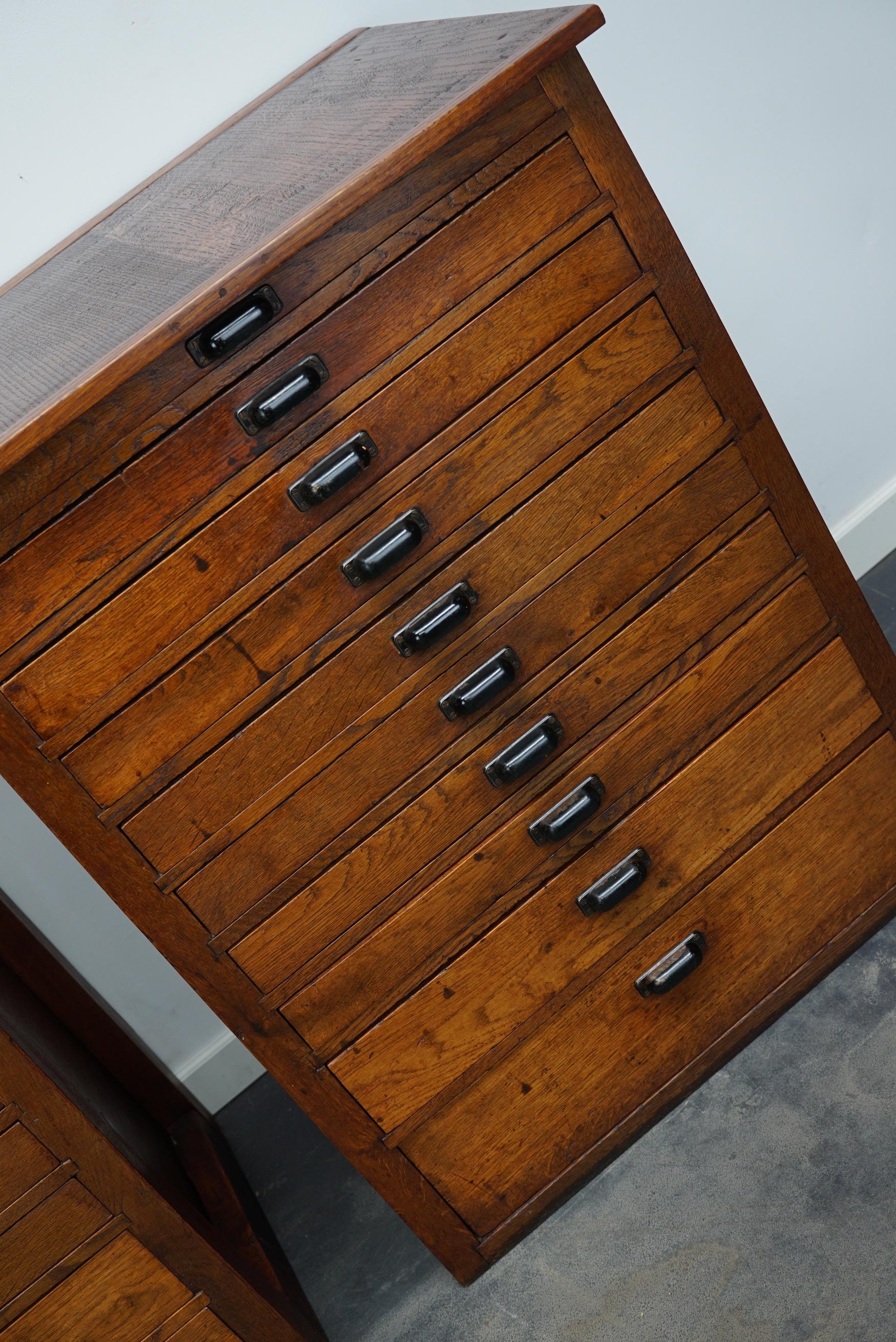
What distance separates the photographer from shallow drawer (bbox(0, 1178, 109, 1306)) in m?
1.23

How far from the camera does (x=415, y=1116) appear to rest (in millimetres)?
1385

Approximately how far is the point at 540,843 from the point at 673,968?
0.26 metres

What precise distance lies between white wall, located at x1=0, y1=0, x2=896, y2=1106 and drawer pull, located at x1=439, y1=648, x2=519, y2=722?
808 millimetres

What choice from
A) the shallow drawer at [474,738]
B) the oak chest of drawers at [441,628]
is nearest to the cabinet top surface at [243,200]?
the oak chest of drawers at [441,628]

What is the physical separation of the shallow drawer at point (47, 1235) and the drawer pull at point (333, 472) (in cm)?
76

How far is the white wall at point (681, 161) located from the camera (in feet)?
5.12

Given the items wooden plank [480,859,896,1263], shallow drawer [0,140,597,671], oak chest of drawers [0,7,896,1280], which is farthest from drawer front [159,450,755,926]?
wooden plank [480,859,896,1263]

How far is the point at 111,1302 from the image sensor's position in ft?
4.24

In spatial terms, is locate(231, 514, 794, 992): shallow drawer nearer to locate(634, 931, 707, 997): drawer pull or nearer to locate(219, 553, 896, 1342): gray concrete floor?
locate(634, 931, 707, 997): drawer pull

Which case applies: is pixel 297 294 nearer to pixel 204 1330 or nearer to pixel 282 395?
pixel 282 395

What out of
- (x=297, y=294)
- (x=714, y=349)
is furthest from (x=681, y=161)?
(x=297, y=294)

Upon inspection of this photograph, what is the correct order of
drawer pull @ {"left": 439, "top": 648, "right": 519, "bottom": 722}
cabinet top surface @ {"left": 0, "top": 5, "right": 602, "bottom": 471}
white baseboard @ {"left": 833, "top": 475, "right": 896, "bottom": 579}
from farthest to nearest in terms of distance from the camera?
white baseboard @ {"left": 833, "top": 475, "right": 896, "bottom": 579} → drawer pull @ {"left": 439, "top": 648, "right": 519, "bottom": 722} → cabinet top surface @ {"left": 0, "top": 5, "right": 602, "bottom": 471}

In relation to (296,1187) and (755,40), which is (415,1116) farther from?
(755,40)

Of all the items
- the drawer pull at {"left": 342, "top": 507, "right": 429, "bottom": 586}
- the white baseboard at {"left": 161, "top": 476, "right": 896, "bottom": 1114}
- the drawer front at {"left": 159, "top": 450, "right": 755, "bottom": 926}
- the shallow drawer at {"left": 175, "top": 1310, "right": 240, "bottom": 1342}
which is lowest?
the white baseboard at {"left": 161, "top": 476, "right": 896, "bottom": 1114}
